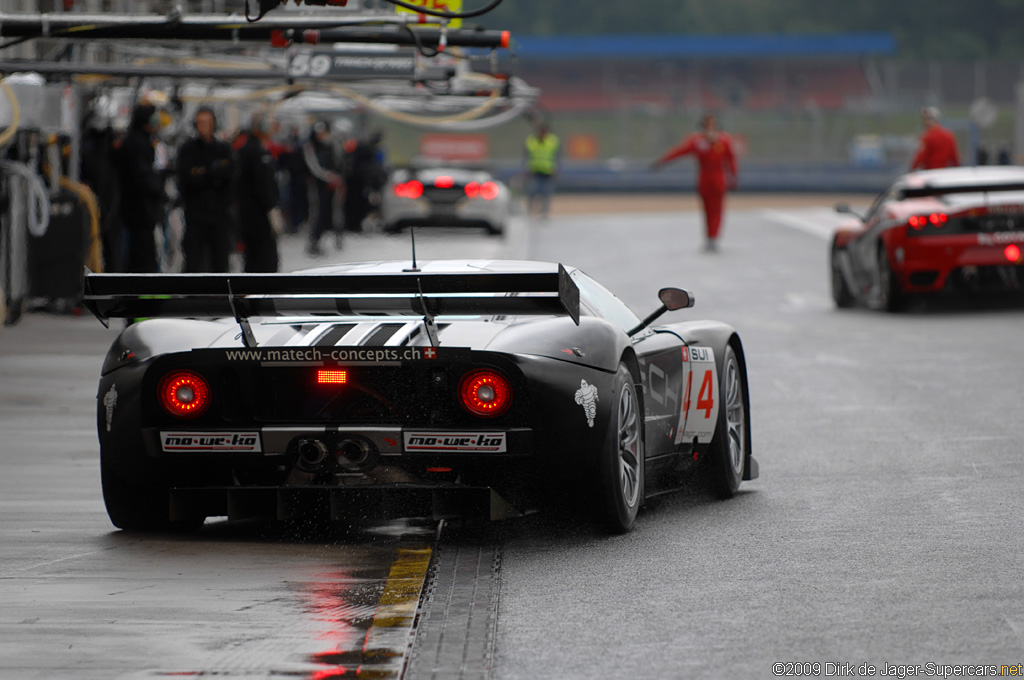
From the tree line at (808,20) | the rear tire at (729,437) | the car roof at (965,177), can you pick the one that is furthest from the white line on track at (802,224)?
the tree line at (808,20)

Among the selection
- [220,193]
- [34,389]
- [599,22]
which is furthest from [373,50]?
[599,22]

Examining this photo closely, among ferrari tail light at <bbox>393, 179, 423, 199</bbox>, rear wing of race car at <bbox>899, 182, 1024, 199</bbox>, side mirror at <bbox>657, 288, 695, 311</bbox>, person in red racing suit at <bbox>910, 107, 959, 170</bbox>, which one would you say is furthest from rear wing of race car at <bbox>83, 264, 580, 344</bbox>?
ferrari tail light at <bbox>393, 179, 423, 199</bbox>

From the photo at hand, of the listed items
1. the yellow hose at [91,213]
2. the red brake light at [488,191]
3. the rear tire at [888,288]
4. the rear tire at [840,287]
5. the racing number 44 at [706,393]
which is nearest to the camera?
the racing number 44 at [706,393]

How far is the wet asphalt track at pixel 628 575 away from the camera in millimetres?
4781

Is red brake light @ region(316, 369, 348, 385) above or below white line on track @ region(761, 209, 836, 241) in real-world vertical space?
above

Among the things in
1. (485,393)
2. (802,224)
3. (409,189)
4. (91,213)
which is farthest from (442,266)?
(802,224)

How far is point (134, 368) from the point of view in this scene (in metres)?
6.36

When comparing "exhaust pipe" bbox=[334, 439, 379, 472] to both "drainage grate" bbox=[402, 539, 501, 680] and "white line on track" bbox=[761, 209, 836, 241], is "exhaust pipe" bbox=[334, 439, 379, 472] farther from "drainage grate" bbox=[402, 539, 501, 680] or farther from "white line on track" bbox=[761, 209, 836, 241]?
"white line on track" bbox=[761, 209, 836, 241]

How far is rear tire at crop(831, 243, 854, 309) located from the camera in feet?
57.7

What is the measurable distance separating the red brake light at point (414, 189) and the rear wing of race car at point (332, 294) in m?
21.7

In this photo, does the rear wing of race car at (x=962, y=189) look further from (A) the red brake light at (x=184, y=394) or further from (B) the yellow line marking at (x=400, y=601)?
(A) the red brake light at (x=184, y=394)

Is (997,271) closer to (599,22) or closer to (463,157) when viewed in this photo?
(463,157)

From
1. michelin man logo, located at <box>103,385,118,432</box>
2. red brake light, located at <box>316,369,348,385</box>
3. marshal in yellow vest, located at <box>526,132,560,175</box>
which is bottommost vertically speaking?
marshal in yellow vest, located at <box>526,132,560,175</box>

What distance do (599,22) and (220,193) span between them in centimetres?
7745
